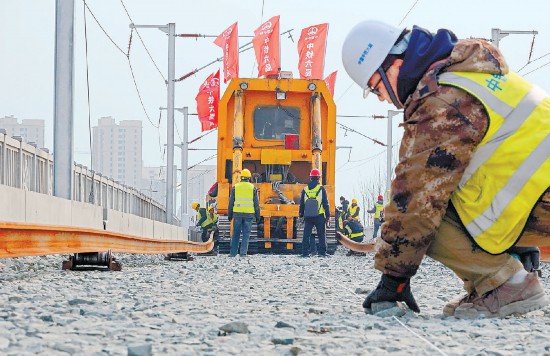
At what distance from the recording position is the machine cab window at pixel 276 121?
19.1 m

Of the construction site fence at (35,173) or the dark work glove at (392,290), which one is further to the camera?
the construction site fence at (35,173)

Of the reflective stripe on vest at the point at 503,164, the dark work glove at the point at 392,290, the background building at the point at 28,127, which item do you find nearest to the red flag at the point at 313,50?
the dark work glove at the point at 392,290

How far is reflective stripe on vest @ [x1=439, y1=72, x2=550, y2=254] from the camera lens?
12.8ft

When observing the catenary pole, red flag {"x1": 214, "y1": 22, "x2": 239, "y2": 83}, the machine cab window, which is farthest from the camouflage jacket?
red flag {"x1": 214, "y1": 22, "x2": 239, "y2": 83}

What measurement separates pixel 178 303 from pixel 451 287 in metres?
2.78

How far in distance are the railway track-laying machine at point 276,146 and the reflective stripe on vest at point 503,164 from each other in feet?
46.6

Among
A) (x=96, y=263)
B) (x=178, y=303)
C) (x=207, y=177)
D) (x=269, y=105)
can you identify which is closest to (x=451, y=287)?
(x=178, y=303)

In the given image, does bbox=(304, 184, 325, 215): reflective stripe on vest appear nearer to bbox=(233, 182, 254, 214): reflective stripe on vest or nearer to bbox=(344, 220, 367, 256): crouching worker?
bbox=(233, 182, 254, 214): reflective stripe on vest

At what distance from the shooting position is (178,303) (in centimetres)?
486

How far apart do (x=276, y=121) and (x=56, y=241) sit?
11.9m

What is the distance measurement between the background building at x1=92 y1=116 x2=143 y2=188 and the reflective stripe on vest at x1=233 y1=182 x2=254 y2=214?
4869 inches

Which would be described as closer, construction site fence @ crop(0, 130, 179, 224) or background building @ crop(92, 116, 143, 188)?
construction site fence @ crop(0, 130, 179, 224)

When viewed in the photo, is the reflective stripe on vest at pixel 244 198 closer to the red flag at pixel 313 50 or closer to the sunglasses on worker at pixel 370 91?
the sunglasses on worker at pixel 370 91

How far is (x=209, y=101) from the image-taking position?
120 ft
